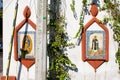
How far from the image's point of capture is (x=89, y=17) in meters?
9.95

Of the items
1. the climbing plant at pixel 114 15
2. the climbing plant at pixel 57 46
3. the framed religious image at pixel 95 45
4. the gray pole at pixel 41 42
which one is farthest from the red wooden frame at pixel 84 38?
the gray pole at pixel 41 42

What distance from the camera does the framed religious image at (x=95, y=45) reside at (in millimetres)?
9961

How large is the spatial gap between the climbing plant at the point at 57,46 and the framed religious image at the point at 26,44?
1.43ft

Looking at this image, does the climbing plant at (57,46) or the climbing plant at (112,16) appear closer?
the climbing plant at (112,16)

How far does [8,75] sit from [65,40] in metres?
1.79

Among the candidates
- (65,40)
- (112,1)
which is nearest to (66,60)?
(65,40)

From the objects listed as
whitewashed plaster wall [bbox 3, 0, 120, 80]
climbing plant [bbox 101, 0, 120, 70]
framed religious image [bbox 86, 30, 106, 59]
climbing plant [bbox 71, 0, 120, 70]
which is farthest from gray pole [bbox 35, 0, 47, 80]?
climbing plant [bbox 101, 0, 120, 70]

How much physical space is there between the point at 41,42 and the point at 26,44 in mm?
1096

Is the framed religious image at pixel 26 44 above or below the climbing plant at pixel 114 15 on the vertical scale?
below

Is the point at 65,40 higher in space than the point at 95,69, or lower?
higher

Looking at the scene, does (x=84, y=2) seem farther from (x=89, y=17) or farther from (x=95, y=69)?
(x=95, y=69)

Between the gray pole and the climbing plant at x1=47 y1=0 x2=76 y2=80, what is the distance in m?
0.80

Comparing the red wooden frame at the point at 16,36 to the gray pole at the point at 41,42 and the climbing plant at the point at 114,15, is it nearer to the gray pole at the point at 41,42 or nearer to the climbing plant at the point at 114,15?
the gray pole at the point at 41,42

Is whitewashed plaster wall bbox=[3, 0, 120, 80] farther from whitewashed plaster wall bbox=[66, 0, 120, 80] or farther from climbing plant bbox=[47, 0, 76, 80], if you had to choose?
climbing plant bbox=[47, 0, 76, 80]
